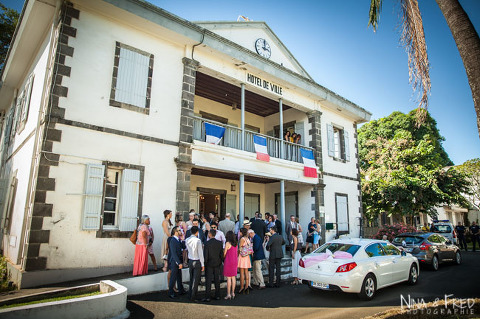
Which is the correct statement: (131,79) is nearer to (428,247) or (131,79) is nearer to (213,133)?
(213,133)

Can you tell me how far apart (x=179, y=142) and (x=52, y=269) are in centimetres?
500

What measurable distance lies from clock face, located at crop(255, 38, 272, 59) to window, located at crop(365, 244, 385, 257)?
9.44 metres

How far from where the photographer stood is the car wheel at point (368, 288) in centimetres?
724

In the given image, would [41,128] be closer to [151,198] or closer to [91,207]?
[91,207]

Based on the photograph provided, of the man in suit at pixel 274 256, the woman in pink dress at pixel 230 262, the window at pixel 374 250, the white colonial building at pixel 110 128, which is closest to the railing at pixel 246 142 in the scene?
the white colonial building at pixel 110 128

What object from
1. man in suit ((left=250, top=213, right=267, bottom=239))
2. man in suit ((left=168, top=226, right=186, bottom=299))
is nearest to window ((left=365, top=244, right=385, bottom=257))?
man in suit ((left=250, top=213, right=267, bottom=239))

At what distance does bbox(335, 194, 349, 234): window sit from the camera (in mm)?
16062

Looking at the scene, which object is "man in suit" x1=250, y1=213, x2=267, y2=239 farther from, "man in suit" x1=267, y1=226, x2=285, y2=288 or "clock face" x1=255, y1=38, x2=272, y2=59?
"clock face" x1=255, y1=38, x2=272, y2=59

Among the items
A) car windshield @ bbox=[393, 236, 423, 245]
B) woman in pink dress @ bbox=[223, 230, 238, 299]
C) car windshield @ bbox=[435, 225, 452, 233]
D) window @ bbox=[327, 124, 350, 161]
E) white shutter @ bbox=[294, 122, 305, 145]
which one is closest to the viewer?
woman in pink dress @ bbox=[223, 230, 238, 299]

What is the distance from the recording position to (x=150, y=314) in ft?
19.8

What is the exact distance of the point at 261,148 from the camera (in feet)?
42.3

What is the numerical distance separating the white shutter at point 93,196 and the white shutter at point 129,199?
0.60m

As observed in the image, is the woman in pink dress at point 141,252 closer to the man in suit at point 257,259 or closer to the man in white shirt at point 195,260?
the man in white shirt at point 195,260

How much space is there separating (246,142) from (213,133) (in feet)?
6.22
